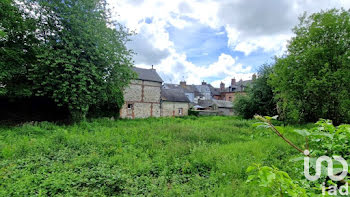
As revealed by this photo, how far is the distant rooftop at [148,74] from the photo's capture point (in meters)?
22.9

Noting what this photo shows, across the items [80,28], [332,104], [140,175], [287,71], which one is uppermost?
[80,28]

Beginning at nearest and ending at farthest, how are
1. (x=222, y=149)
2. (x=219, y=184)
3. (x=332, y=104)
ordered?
(x=219, y=184), (x=222, y=149), (x=332, y=104)

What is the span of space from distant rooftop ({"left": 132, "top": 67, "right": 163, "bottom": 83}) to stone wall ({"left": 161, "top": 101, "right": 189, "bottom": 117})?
12.0 ft

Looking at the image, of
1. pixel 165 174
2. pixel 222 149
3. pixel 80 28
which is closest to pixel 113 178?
pixel 165 174

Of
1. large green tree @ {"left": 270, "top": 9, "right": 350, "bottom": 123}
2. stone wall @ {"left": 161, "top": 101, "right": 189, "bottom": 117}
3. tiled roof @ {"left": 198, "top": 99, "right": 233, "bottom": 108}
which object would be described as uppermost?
large green tree @ {"left": 270, "top": 9, "right": 350, "bottom": 123}

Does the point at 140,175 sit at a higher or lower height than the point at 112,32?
lower

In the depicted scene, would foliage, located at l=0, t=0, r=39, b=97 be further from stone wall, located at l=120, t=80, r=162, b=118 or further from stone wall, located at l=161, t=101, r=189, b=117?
stone wall, located at l=161, t=101, r=189, b=117

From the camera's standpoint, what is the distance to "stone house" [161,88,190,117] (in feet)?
81.6

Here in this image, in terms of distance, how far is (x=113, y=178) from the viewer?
4.26 metres

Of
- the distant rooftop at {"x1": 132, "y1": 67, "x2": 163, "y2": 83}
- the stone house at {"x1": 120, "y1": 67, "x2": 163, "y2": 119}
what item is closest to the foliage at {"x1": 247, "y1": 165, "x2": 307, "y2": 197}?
the stone house at {"x1": 120, "y1": 67, "x2": 163, "y2": 119}

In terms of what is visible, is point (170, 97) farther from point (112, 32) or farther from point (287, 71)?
point (287, 71)

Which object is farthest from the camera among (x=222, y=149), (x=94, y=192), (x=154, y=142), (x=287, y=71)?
(x=287, y=71)

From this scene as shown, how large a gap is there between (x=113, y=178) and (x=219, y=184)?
2.69 m

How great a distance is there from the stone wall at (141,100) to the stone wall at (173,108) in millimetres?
1167
